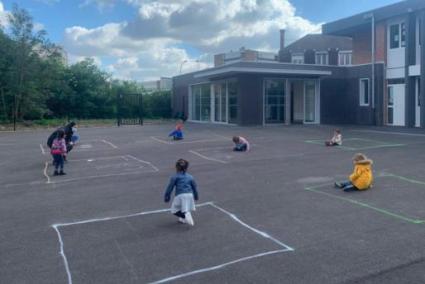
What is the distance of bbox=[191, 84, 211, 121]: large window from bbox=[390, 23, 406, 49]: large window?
539 inches

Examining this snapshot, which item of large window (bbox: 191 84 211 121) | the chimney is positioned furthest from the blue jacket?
the chimney

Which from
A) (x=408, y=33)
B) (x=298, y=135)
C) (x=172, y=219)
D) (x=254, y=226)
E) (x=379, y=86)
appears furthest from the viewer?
(x=379, y=86)

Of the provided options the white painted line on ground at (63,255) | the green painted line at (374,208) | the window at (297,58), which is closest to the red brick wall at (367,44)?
the window at (297,58)

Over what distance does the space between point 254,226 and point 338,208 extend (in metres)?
2.00

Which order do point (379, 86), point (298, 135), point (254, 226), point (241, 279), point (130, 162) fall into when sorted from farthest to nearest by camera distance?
point (379, 86)
point (298, 135)
point (130, 162)
point (254, 226)
point (241, 279)

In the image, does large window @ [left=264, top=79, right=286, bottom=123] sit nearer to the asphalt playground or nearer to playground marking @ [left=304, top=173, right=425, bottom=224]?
the asphalt playground

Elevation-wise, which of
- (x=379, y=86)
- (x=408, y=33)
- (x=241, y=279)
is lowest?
(x=241, y=279)

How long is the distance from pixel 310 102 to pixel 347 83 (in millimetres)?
2920

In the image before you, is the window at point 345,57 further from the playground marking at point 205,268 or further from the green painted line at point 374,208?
the playground marking at point 205,268

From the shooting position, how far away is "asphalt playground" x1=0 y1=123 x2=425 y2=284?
560 centimetres

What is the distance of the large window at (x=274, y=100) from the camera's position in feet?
98.9

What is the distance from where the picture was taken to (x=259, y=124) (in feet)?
97.8

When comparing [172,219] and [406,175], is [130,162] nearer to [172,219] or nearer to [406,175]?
[172,219]

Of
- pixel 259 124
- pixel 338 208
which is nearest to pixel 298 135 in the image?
pixel 259 124
